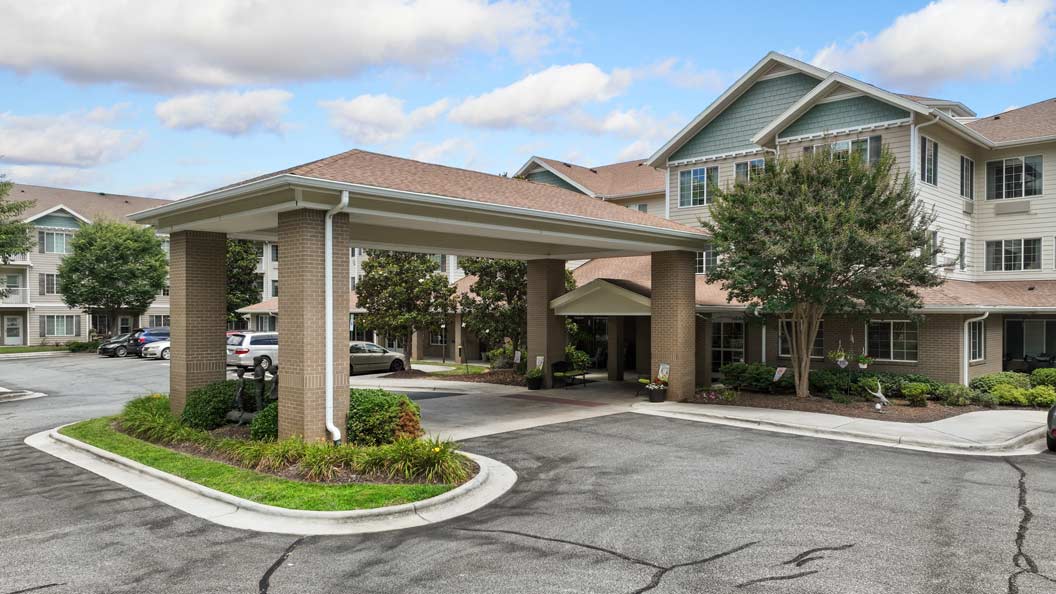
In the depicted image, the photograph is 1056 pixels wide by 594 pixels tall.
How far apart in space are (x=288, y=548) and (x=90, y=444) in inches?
299

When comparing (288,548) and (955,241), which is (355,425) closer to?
(288,548)

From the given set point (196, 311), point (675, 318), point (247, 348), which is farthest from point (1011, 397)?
point (247, 348)

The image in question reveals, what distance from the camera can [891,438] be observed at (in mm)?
14172

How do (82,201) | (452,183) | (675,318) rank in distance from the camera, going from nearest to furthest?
(452,183) < (675,318) < (82,201)

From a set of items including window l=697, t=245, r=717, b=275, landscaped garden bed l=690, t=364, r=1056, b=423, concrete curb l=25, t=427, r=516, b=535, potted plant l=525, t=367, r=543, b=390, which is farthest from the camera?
window l=697, t=245, r=717, b=275

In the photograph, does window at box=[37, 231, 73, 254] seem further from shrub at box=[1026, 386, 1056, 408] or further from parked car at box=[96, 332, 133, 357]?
shrub at box=[1026, 386, 1056, 408]

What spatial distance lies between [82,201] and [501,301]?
45432 millimetres

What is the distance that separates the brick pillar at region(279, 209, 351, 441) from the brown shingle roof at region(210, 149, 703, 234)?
0.93 m

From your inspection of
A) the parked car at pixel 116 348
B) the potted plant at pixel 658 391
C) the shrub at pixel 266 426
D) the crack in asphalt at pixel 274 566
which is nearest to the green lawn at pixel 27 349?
the parked car at pixel 116 348

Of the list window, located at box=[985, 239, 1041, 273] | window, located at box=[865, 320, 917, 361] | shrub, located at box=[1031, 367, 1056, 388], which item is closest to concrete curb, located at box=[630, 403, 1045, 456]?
window, located at box=[865, 320, 917, 361]

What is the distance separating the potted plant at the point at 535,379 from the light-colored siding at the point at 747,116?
9.72m

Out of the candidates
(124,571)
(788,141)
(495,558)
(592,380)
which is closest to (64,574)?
(124,571)

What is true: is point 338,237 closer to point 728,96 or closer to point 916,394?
point 916,394

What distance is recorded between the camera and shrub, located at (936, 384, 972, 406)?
18.5 metres
